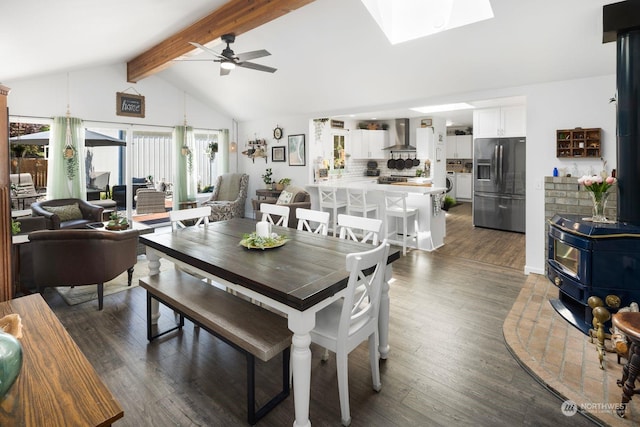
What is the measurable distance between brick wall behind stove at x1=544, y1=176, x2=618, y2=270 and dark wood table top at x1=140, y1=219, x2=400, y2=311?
2.73 m

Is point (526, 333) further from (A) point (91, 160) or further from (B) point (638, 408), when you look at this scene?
(A) point (91, 160)

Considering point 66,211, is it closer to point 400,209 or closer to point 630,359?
point 400,209

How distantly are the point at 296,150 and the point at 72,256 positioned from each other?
4627 millimetres

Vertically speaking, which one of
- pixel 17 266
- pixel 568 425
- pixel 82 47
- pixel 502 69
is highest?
pixel 82 47

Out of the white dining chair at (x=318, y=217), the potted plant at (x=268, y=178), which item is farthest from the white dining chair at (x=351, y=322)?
the potted plant at (x=268, y=178)

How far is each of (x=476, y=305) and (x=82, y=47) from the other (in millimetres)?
5756

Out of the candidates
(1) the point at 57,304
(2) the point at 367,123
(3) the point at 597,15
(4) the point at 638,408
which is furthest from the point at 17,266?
(2) the point at 367,123

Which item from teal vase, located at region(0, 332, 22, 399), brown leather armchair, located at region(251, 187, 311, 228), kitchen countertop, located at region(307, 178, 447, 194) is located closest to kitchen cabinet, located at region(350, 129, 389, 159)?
kitchen countertop, located at region(307, 178, 447, 194)

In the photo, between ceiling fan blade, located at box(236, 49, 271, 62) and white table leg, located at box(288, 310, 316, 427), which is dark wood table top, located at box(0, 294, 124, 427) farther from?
ceiling fan blade, located at box(236, 49, 271, 62)

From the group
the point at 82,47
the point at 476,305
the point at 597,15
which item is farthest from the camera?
the point at 82,47

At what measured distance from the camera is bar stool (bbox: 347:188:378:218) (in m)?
5.74

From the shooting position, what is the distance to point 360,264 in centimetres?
190

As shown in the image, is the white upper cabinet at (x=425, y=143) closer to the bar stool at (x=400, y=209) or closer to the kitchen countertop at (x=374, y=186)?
the kitchen countertop at (x=374, y=186)

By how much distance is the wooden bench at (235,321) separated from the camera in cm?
197
